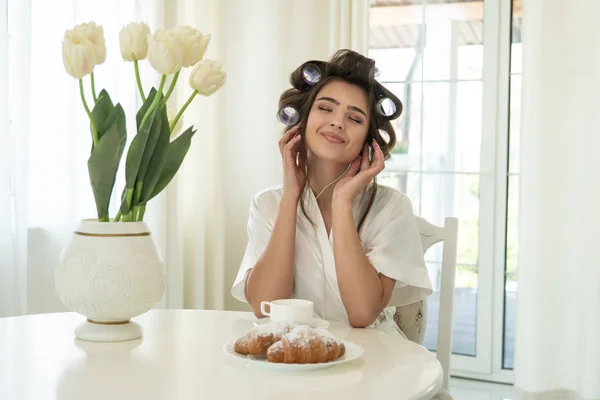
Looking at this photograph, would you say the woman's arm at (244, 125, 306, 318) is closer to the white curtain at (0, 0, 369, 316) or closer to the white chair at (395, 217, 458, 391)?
the white chair at (395, 217, 458, 391)

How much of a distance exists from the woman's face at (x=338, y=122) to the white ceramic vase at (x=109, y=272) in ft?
2.37

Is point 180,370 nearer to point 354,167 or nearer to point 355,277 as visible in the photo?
point 355,277

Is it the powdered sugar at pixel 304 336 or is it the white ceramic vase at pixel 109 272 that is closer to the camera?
the powdered sugar at pixel 304 336

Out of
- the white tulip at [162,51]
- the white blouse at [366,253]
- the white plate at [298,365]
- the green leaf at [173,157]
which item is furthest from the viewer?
the white blouse at [366,253]

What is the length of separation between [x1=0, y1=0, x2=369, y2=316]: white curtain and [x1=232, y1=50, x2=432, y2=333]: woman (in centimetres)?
98

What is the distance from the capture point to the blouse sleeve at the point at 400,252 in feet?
6.14

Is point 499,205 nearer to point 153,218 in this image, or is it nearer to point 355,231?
point 153,218

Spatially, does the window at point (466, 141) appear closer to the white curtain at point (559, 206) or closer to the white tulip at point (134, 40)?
the white curtain at point (559, 206)

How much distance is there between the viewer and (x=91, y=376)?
1.14m

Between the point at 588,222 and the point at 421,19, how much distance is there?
1.30 metres

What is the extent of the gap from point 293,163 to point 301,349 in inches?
35.9

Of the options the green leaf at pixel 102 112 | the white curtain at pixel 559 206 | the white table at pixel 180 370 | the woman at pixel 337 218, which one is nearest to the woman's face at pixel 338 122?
the woman at pixel 337 218

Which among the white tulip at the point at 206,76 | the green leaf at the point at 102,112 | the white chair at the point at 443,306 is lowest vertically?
the white chair at the point at 443,306

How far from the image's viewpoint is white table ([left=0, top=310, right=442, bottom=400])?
106 cm
